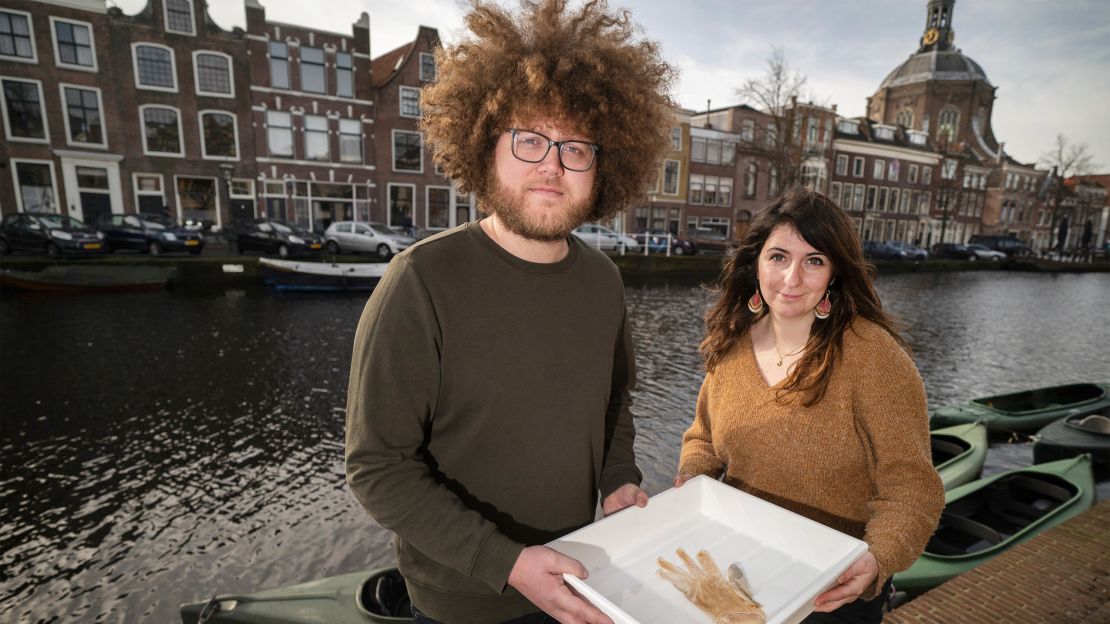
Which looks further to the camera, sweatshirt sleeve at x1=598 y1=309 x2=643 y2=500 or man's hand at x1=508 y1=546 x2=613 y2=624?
sweatshirt sleeve at x1=598 y1=309 x2=643 y2=500

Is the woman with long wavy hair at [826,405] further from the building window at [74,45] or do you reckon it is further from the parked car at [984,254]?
the parked car at [984,254]

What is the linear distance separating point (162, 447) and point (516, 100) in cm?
680

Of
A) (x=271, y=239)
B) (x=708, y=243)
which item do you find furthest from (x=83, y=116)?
(x=708, y=243)

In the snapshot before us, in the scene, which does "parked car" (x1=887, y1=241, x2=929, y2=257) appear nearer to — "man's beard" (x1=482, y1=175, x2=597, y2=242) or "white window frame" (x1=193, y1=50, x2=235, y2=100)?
"white window frame" (x1=193, y1=50, x2=235, y2=100)

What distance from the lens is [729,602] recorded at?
123 centimetres

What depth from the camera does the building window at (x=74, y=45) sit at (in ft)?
63.8

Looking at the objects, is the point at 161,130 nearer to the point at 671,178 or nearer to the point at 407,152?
the point at 407,152

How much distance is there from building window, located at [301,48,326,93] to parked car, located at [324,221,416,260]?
7.31 metres

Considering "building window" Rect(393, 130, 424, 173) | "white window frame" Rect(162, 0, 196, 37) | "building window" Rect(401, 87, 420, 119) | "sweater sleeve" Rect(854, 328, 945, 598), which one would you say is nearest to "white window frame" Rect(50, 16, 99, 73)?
"white window frame" Rect(162, 0, 196, 37)

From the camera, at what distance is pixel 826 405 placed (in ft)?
5.65

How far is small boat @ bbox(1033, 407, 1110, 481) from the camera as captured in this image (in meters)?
6.08

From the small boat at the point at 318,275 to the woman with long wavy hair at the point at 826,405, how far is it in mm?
13912

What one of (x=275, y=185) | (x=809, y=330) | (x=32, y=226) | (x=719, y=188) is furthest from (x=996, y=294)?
(x=32, y=226)

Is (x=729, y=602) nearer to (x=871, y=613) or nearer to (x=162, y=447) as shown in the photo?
(x=871, y=613)
